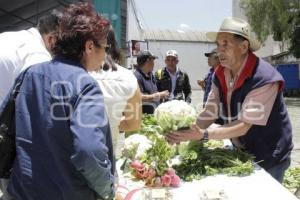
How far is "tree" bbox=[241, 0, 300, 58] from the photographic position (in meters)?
25.7

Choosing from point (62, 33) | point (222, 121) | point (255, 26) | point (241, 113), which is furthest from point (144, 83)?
point (255, 26)

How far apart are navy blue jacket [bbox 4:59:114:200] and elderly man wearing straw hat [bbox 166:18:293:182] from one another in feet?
3.70

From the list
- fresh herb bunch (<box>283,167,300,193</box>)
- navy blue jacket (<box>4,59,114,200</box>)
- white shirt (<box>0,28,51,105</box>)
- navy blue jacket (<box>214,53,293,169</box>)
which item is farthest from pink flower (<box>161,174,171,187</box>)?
fresh herb bunch (<box>283,167,300,193</box>)

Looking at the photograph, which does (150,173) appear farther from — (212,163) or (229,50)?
(229,50)

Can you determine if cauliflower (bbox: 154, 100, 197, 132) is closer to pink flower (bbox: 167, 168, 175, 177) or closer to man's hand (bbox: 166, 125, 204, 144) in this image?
man's hand (bbox: 166, 125, 204, 144)

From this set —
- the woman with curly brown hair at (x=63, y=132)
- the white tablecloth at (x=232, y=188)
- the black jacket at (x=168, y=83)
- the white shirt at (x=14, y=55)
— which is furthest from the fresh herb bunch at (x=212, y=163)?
the black jacket at (x=168, y=83)

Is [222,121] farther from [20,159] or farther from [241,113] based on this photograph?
[20,159]

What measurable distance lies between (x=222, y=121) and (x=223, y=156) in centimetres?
42

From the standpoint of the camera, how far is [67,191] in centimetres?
191

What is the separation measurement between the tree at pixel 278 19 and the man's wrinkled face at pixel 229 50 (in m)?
23.1

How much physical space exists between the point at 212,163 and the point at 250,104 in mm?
454

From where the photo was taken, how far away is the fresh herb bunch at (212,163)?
282 centimetres

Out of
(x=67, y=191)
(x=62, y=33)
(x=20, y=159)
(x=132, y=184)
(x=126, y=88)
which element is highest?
(x=62, y=33)

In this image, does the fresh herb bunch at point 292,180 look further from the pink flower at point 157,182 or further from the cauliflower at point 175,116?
the pink flower at point 157,182
